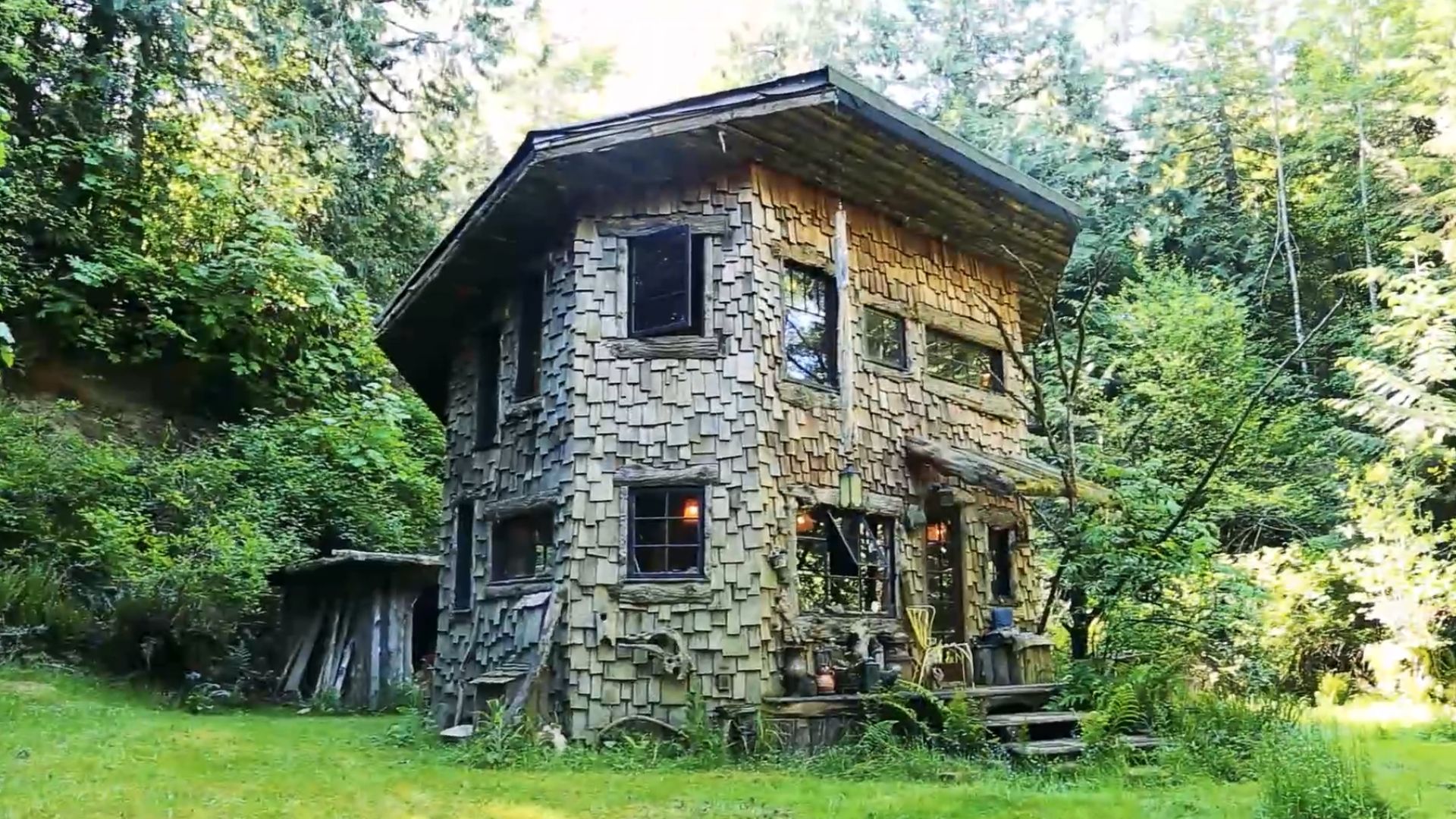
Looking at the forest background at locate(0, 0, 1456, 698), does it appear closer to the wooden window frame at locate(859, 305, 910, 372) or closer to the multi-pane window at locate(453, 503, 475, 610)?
the wooden window frame at locate(859, 305, 910, 372)

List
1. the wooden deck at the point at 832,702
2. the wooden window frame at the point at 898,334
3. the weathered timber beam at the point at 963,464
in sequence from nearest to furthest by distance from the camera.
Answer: the wooden deck at the point at 832,702, the weathered timber beam at the point at 963,464, the wooden window frame at the point at 898,334

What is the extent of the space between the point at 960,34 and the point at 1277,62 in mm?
8127

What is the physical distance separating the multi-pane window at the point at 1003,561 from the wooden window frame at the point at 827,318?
3.26 m

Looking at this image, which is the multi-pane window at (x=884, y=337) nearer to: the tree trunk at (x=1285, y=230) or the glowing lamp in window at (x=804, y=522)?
the glowing lamp in window at (x=804, y=522)

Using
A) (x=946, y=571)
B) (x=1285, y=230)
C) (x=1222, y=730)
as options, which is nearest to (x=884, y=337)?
(x=946, y=571)

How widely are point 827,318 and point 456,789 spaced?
5832 mm

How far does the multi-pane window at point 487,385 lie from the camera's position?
12423 millimetres

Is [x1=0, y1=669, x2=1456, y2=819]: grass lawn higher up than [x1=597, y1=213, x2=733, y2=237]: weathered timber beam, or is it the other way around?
[x1=597, y1=213, x2=733, y2=237]: weathered timber beam

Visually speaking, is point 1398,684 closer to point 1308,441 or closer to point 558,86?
point 1308,441

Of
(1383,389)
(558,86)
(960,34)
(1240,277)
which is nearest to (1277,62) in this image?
(1240,277)

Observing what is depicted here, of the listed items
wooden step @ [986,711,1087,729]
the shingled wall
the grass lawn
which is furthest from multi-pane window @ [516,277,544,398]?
wooden step @ [986,711,1087,729]

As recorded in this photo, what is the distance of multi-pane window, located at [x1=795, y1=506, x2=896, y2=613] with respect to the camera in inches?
394

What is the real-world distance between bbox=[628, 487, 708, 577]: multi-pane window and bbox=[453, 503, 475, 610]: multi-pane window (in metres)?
3.46

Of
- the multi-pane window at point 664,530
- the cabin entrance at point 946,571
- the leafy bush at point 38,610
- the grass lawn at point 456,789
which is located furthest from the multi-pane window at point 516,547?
the leafy bush at point 38,610
